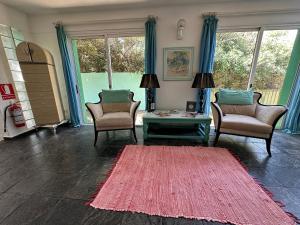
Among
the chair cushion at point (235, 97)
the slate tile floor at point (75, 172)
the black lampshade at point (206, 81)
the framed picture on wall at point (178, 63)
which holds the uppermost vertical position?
the framed picture on wall at point (178, 63)

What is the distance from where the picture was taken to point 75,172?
78.7 inches

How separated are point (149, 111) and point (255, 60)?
2.35 meters

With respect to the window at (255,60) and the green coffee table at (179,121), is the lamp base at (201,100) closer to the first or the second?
the green coffee table at (179,121)

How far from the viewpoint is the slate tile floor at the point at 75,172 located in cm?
137

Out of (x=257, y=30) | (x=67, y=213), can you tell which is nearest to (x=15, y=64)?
(x=67, y=213)

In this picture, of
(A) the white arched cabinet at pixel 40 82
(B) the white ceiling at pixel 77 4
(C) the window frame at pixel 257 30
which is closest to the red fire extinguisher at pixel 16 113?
(A) the white arched cabinet at pixel 40 82

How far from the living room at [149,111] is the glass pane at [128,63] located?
2 cm

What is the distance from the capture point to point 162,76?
3.40 metres

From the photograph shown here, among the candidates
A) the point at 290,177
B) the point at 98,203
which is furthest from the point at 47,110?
the point at 290,177

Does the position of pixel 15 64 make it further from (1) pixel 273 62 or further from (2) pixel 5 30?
(1) pixel 273 62

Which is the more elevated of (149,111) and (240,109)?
(240,109)

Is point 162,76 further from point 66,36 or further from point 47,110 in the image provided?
point 47,110

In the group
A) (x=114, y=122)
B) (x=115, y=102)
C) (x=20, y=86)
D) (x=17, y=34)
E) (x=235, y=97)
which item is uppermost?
(x=17, y=34)

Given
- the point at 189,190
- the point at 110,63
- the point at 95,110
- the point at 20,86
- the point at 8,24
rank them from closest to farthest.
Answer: the point at 189,190
the point at 95,110
the point at 8,24
the point at 20,86
the point at 110,63
